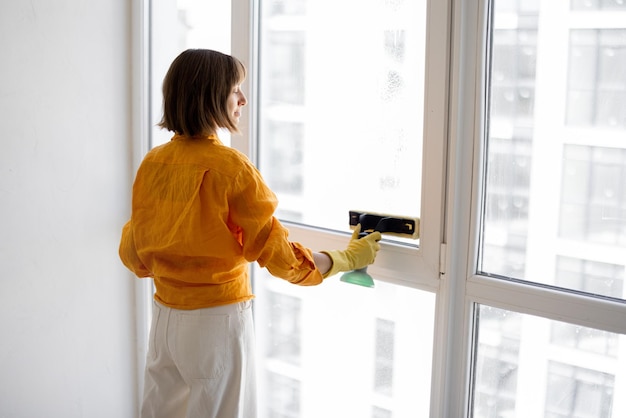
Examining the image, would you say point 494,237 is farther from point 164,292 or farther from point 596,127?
point 164,292

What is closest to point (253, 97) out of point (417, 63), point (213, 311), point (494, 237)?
point (417, 63)

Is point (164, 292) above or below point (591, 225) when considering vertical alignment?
below

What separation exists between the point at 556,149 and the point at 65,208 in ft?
4.74

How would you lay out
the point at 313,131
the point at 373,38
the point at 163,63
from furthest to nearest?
the point at 163,63 < the point at 313,131 < the point at 373,38

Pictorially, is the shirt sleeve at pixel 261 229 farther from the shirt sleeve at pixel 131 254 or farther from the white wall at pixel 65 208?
the white wall at pixel 65 208

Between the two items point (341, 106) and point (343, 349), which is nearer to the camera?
point (341, 106)

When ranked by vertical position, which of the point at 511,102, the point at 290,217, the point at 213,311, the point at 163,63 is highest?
the point at 163,63

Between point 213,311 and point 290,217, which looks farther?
point 290,217

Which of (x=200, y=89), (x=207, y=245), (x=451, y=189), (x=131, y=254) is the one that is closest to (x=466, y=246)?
(x=451, y=189)

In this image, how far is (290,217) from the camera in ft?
6.59

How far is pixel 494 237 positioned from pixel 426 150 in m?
0.25

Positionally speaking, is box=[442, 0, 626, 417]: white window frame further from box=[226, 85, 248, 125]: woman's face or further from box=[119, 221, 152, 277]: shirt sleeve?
box=[119, 221, 152, 277]: shirt sleeve

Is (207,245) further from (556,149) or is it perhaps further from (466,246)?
(556,149)

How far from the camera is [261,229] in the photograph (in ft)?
4.92
